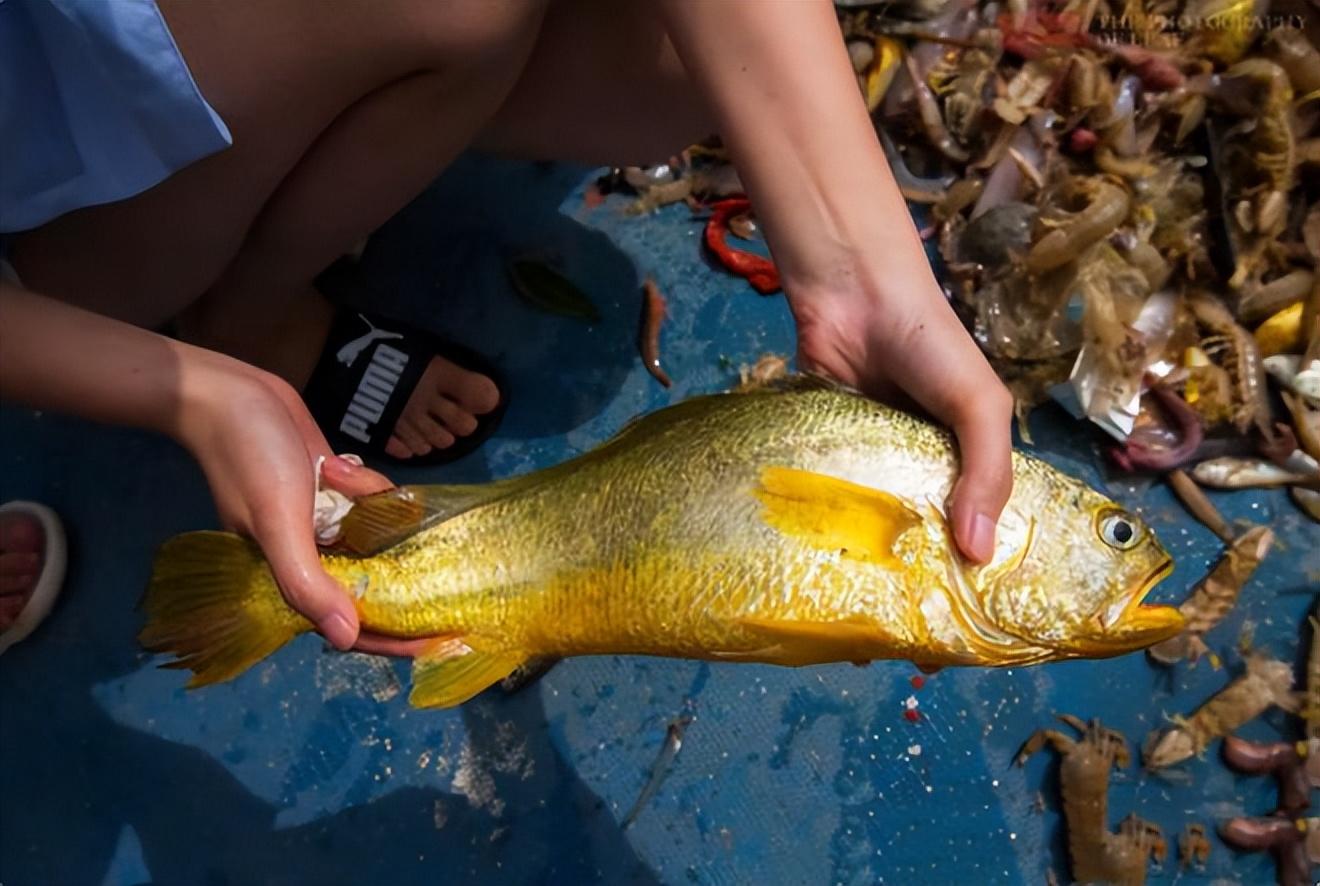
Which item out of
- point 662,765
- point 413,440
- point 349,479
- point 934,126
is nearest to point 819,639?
point 349,479

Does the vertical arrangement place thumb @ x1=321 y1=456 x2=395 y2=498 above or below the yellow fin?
below

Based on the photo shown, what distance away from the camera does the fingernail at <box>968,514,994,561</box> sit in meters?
0.96

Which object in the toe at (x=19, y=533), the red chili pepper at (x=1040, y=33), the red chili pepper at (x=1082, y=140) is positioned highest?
the red chili pepper at (x=1040, y=33)

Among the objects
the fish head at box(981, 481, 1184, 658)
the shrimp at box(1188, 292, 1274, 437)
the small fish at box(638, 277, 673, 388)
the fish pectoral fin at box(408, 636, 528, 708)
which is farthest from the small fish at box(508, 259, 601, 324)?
the shrimp at box(1188, 292, 1274, 437)

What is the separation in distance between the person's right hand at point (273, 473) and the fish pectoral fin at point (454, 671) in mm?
89

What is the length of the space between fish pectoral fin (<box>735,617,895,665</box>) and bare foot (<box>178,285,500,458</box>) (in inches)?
36.4

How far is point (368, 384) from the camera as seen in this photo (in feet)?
5.76

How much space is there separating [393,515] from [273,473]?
0.15 meters

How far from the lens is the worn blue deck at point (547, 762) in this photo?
1.60 meters

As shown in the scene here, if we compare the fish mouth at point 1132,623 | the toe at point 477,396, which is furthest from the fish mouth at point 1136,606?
the toe at point 477,396

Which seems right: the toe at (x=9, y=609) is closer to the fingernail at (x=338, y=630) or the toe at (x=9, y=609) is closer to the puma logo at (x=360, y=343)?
the puma logo at (x=360, y=343)

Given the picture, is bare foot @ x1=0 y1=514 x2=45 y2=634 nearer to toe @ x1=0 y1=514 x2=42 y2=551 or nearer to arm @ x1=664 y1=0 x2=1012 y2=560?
toe @ x1=0 y1=514 x2=42 y2=551

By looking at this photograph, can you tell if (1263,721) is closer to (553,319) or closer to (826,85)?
(826,85)

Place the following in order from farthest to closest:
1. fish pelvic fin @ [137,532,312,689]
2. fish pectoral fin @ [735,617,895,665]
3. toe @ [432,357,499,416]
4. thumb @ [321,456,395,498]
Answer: toe @ [432,357,499,416] → thumb @ [321,456,395,498] → fish pelvic fin @ [137,532,312,689] → fish pectoral fin @ [735,617,895,665]
